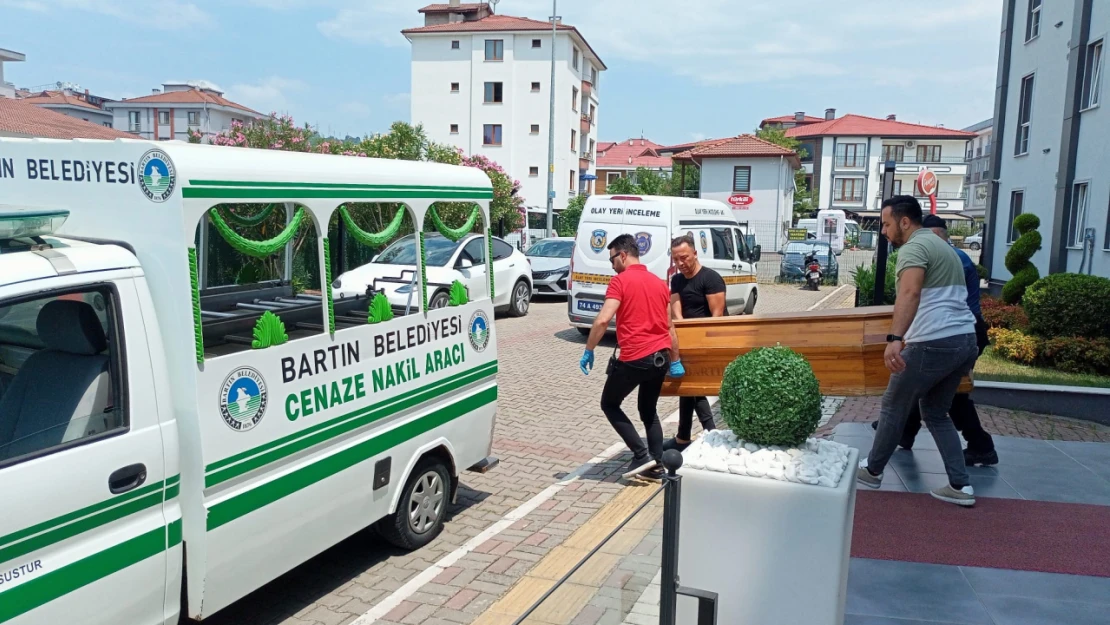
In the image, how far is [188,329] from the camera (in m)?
3.61

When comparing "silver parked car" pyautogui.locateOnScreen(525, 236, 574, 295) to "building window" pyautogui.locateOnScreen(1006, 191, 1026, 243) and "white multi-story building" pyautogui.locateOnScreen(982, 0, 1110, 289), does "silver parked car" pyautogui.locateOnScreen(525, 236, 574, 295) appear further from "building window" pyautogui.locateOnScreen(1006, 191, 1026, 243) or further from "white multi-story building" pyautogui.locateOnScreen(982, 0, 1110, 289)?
"building window" pyautogui.locateOnScreen(1006, 191, 1026, 243)

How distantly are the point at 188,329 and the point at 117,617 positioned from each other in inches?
46.3

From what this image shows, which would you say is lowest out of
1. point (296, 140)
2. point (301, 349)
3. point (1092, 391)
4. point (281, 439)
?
A: point (1092, 391)

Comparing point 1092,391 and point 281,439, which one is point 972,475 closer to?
point 1092,391

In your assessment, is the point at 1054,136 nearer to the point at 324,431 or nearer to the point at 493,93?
the point at 324,431

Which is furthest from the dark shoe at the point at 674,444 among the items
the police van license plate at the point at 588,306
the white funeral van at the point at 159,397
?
the police van license plate at the point at 588,306

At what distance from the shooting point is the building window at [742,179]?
5294cm

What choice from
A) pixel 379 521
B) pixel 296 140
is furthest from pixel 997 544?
pixel 296 140

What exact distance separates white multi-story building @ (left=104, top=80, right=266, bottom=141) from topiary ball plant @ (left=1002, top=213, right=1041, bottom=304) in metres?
67.6

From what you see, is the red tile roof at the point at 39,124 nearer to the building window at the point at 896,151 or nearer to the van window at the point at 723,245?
the van window at the point at 723,245

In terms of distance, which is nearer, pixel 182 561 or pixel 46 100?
pixel 182 561

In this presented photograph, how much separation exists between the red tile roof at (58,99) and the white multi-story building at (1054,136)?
7134 centimetres

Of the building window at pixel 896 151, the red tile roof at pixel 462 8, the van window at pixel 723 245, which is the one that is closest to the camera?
the van window at pixel 723 245

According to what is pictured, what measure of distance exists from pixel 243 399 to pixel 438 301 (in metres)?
2.05
